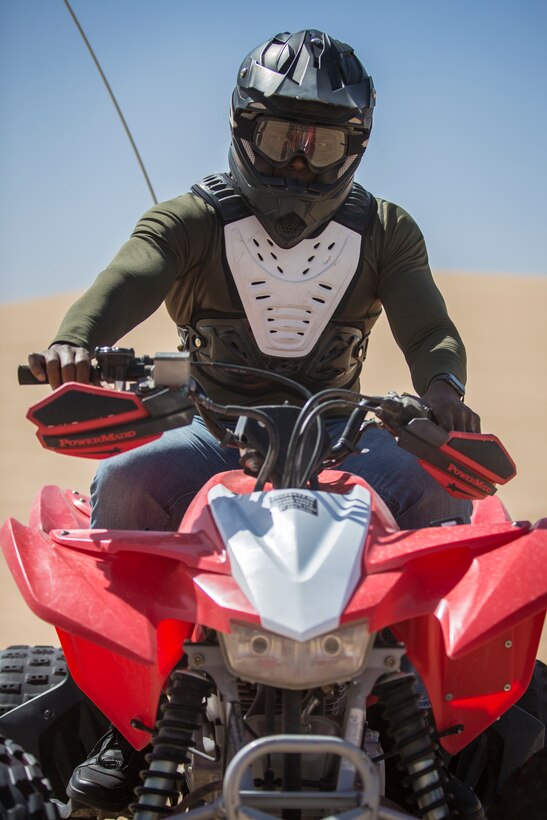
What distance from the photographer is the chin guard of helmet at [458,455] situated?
3.35 metres

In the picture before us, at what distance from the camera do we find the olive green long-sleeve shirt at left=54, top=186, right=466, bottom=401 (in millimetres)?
4293

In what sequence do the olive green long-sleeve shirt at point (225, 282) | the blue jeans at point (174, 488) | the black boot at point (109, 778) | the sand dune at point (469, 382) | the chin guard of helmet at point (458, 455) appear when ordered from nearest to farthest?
the chin guard of helmet at point (458, 455) < the blue jeans at point (174, 488) < the black boot at point (109, 778) < the olive green long-sleeve shirt at point (225, 282) < the sand dune at point (469, 382)

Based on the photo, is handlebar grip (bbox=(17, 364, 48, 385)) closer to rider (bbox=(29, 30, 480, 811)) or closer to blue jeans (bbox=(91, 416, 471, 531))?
blue jeans (bbox=(91, 416, 471, 531))

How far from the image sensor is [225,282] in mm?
4543

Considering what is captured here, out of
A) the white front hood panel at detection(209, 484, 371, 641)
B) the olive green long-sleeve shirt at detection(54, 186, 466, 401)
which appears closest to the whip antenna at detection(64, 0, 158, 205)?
the olive green long-sleeve shirt at detection(54, 186, 466, 401)

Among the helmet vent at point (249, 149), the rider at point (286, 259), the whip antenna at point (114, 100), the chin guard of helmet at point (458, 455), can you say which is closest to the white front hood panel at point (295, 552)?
the chin guard of helmet at point (458, 455)

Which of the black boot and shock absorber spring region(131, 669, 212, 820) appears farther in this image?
the black boot

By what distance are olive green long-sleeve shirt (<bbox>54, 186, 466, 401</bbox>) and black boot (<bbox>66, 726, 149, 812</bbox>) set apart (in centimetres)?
134

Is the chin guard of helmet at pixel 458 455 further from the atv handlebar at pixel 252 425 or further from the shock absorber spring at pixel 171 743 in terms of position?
the shock absorber spring at pixel 171 743

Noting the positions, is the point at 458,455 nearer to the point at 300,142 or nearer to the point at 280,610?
the point at 280,610

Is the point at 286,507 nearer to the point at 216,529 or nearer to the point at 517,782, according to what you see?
the point at 216,529

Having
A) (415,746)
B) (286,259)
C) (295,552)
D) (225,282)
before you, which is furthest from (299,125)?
(415,746)

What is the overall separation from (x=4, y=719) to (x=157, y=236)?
1.79 meters

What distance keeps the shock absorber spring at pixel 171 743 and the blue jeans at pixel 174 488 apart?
87cm
